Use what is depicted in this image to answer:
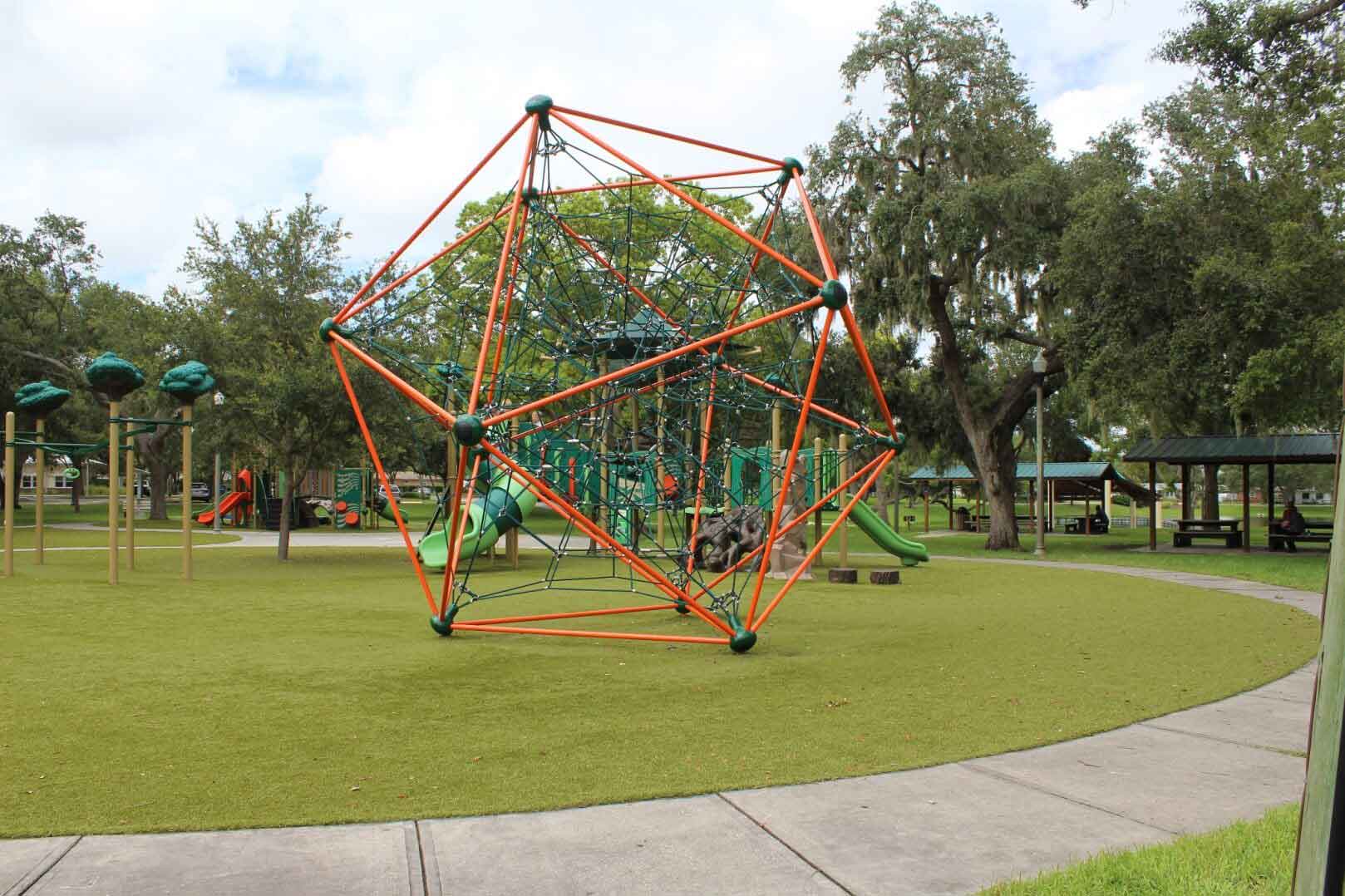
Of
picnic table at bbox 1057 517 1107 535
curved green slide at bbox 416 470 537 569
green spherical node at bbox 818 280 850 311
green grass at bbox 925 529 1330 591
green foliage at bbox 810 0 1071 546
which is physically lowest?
picnic table at bbox 1057 517 1107 535

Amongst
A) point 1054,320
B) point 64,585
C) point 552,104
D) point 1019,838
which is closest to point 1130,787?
point 1019,838

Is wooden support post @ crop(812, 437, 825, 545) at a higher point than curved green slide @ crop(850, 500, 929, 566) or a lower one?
higher

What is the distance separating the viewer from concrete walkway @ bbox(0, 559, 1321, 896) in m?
3.88

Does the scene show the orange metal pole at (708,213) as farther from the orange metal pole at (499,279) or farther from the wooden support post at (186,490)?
the wooden support post at (186,490)

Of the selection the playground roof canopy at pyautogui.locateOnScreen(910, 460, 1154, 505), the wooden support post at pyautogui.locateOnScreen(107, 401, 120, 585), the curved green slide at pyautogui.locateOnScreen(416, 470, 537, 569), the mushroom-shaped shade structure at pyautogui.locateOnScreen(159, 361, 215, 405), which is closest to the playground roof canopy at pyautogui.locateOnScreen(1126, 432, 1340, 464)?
the playground roof canopy at pyautogui.locateOnScreen(910, 460, 1154, 505)

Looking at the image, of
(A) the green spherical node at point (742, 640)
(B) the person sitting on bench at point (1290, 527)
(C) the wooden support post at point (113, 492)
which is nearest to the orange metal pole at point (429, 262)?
(A) the green spherical node at point (742, 640)

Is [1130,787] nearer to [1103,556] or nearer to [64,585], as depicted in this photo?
[64,585]

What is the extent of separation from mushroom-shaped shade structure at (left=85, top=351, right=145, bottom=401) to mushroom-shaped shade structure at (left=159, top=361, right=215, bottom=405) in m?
0.75

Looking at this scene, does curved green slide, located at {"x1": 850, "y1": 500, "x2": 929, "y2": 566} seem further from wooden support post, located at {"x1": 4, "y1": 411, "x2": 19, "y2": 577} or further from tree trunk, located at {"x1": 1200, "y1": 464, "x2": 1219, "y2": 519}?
tree trunk, located at {"x1": 1200, "y1": 464, "x2": 1219, "y2": 519}

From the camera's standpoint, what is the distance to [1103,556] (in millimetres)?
25781

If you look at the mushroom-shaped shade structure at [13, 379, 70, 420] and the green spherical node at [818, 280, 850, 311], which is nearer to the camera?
the green spherical node at [818, 280, 850, 311]

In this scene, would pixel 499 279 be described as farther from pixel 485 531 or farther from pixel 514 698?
pixel 485 531

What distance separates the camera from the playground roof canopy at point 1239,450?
86.7 ft

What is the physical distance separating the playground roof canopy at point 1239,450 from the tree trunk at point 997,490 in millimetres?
3443
